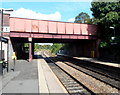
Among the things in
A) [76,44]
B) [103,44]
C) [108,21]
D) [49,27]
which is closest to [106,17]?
[108,21]

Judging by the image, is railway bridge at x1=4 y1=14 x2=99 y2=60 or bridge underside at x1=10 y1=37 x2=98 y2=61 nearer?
railway bridge at x1=4 y1=14 x2=99 y2=60

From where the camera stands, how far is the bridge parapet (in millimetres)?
27875

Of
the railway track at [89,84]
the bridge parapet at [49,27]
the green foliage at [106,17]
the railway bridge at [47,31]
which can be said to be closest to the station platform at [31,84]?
the railway track at [89,84]

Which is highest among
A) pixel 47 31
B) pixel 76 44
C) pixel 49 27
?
pixel 49 27

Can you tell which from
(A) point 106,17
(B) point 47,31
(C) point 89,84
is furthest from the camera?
(B) point 47,31

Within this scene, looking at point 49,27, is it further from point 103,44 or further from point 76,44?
point 76,44

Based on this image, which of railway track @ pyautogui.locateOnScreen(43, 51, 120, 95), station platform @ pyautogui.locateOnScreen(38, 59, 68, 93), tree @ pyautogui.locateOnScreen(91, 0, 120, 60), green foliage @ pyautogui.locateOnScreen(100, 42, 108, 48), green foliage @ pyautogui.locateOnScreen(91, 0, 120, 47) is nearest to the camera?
station platform @ pyautogui.locateOnScreen(38, 59, 68, 93)

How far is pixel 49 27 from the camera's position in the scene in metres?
30.2

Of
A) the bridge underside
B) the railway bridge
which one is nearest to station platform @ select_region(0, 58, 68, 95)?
the railway bridge

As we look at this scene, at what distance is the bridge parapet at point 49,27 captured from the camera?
91.5 feet

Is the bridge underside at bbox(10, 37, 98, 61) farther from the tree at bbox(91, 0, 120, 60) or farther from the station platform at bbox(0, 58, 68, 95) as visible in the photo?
the station platform at bbox(0, 58, 68, 95)

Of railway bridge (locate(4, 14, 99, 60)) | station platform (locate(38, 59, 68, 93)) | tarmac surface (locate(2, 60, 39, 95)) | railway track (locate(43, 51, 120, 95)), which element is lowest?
railway track (locate(43, 51, 120, 95))

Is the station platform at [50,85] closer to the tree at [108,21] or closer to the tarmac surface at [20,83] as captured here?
the tarmac surface at [20,83]

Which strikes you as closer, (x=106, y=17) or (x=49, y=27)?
(x=106, y=17)
